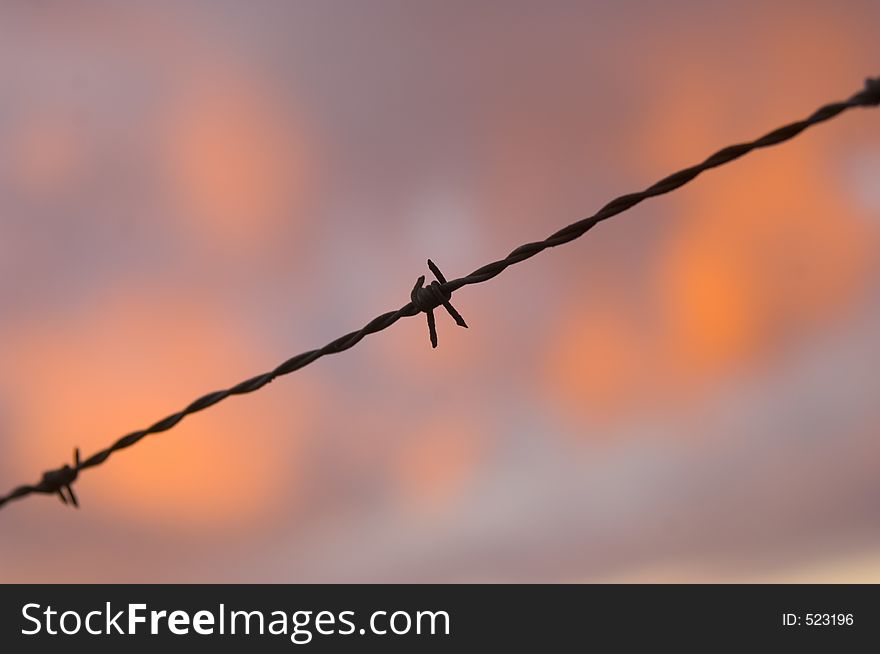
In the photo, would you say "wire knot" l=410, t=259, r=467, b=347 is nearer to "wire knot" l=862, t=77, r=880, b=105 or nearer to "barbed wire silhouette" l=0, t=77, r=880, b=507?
"barbed wire silhouette" l=0, t=77, r=880, b=507

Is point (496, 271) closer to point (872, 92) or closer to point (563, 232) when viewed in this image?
point (563, 232)

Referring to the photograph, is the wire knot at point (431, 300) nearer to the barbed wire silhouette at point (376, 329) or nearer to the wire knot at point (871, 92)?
the barbed wire silhouette at point (376, 329)

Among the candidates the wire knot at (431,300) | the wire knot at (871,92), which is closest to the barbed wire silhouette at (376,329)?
the wire knot at (431,300)

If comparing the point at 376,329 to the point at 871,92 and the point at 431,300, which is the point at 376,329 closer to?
the point at 431,300

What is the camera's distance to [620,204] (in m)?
2.79

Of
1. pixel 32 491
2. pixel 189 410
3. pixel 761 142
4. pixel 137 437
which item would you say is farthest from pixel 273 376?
pixel 761 142

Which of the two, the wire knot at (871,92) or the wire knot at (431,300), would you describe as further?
the wire knot at (431,300)

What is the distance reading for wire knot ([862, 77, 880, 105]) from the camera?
7.52ft

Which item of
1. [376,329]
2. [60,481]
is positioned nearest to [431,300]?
[376,329]

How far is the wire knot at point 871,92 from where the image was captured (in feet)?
7.52

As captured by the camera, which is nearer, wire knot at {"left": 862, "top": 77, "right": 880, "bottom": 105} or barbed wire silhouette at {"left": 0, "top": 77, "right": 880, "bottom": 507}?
wire knot at {"left": 862, "top": 77, "right": 880, "bottom": 105}

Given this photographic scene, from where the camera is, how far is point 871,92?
7.55 feet

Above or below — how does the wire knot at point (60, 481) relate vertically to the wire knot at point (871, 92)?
below

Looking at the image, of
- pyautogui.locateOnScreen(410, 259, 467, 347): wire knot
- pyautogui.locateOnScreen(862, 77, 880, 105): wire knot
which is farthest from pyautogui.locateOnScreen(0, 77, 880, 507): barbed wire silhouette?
pyautogui.locateOnScreen(862, 77, 880, 105): wire knot
